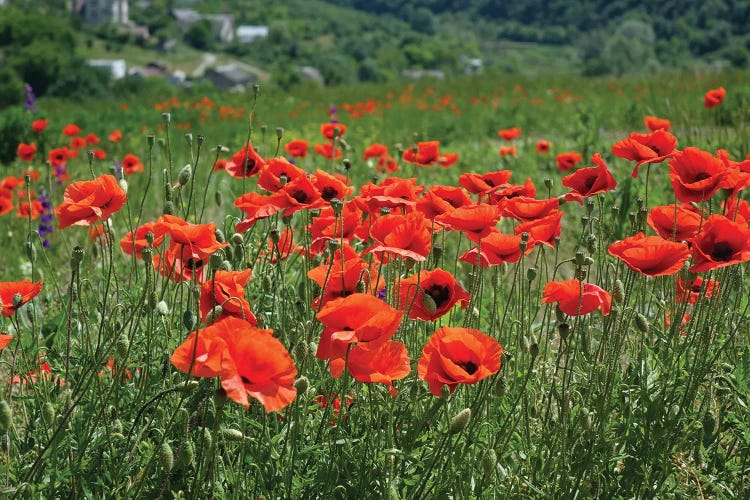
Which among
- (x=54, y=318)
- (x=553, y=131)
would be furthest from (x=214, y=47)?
(x=54, y=318)

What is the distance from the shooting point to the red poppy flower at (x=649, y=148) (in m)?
1.86

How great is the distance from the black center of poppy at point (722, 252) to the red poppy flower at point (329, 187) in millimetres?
801

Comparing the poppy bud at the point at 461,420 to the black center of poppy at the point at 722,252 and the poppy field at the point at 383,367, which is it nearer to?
the poppy field at the point at 383,367

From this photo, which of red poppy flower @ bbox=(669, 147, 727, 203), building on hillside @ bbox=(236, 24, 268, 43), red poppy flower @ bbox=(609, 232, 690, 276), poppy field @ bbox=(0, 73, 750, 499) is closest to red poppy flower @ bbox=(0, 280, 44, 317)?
poppy field @ bbox=(0, 73, 750, 499)

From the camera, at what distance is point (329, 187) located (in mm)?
1814

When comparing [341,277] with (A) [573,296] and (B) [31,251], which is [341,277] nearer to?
(A) [573,296]

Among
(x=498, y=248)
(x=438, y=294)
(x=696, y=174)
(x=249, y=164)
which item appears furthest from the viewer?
(x=249, y=164)

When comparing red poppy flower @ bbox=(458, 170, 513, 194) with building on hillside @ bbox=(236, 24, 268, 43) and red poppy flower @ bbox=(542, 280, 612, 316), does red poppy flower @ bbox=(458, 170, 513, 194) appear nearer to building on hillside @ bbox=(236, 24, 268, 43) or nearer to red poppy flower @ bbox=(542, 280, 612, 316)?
red poppy flower @ bbox=(542, 280, 612, 316)

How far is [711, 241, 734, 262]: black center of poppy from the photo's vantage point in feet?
4.88

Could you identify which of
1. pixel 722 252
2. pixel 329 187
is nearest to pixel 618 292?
pixel 722 252

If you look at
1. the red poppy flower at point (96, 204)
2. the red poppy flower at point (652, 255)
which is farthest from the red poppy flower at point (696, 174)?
the red poppy flower at point (96, 204)

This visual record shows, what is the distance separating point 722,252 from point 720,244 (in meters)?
0.02

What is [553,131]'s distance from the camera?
30.2 ft

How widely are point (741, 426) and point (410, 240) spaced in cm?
86
